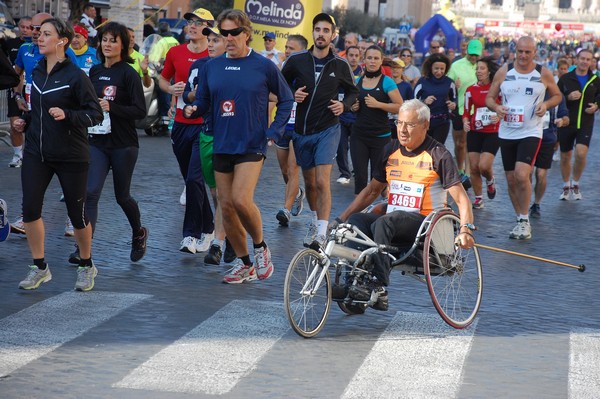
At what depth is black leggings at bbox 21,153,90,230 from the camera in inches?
320

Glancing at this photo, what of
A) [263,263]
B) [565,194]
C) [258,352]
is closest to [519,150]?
[565,194]

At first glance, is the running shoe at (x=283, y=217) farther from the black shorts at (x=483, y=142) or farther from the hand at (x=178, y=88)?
the black shorts at (x=483, y=142)

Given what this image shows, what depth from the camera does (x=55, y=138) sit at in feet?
26.5

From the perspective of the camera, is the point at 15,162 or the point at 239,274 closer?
the point at 239,274

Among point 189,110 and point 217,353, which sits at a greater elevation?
point 189,110

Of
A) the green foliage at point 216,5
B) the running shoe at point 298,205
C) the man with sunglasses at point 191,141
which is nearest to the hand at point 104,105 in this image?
the man with sunglasses at point 191,141

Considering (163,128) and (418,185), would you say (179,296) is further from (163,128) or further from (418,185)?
(163,128)

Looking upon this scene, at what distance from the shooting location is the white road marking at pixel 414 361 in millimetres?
6023

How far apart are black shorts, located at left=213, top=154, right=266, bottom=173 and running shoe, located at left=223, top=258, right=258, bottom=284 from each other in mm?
635

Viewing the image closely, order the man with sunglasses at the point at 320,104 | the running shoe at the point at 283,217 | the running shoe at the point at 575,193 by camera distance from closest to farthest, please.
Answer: the man with sunglasses at the point at 320,104, the running shoe at the point at 283,217, the running shoe at the point at 575,193

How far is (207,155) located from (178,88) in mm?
849

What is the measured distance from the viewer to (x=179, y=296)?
8.18m

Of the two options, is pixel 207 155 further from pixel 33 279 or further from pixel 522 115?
pixel 522 115

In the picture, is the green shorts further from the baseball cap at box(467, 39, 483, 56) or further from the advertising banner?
the advertising banner
